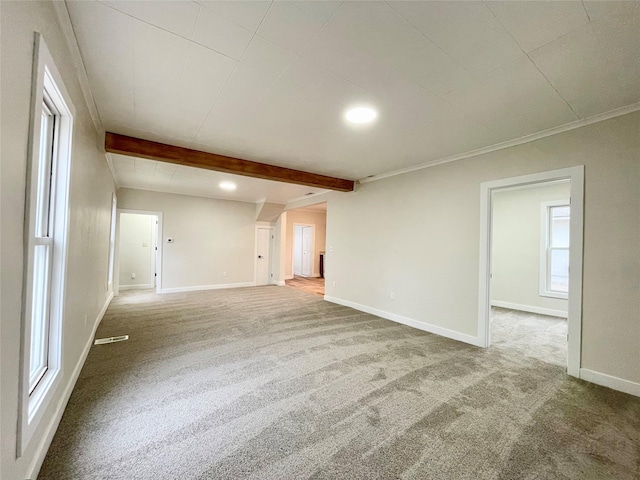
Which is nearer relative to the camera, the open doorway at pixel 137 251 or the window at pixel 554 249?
the window at pixel 554 249

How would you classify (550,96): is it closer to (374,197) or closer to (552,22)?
(552,22)

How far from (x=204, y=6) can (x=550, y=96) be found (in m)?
2.57

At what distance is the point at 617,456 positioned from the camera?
1587mm

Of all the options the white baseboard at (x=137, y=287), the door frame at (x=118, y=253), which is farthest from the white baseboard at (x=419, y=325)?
the white baseboard at (x=137, y=287)

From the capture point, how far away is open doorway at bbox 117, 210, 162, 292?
6816 mm

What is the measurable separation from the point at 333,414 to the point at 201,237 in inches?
239

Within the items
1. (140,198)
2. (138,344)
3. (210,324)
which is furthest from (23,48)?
(140,198)

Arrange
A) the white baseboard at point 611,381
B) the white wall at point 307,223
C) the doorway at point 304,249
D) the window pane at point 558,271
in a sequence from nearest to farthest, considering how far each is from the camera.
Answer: the white baseboard at point 611,381 → the window pane at point 558,271 → the white wall at point 307,223 → the doorway at point 304,249

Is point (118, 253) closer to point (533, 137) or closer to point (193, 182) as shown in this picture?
point (193, 182)

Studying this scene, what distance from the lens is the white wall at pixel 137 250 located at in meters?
6.83

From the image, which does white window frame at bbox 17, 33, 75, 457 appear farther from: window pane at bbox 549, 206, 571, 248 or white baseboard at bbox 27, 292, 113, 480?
window pane at bbox 549, 206, 571, 248

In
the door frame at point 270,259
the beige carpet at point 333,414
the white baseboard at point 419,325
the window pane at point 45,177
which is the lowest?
the beige carpet at point 333,414

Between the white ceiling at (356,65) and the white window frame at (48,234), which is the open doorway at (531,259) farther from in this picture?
the white window frame at (48,234)

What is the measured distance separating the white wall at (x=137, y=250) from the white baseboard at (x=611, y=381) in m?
8.51
